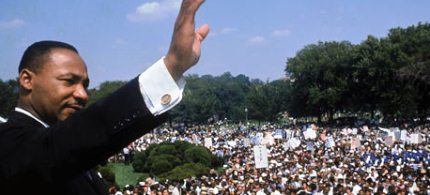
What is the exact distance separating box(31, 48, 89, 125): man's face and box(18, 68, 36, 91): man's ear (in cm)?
1

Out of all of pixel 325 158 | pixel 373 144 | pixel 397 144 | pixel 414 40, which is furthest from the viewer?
pixel 414 40

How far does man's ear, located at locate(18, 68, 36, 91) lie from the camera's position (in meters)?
1.45

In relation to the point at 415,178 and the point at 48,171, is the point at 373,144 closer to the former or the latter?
the point at 415,178

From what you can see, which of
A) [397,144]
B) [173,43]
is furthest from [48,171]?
[397,144]

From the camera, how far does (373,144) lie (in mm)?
23641

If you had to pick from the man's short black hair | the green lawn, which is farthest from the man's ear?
the green lawn

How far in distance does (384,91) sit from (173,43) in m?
46.0

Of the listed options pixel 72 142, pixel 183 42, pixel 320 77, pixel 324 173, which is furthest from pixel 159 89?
pixel 320 77

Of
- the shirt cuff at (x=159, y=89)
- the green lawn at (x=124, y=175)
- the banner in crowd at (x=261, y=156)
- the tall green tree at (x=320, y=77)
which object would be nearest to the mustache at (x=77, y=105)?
the shirt cuff at (x=159, y=89)

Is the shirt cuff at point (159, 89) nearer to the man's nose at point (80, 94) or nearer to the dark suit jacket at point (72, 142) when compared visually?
the dark suit jacket at point (72, 142)

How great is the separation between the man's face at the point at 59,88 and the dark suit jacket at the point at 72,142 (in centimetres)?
17

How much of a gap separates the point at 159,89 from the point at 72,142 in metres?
0.23

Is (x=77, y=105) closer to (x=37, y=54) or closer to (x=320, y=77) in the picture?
(x=37, y=54)

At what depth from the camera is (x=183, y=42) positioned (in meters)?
1.20
